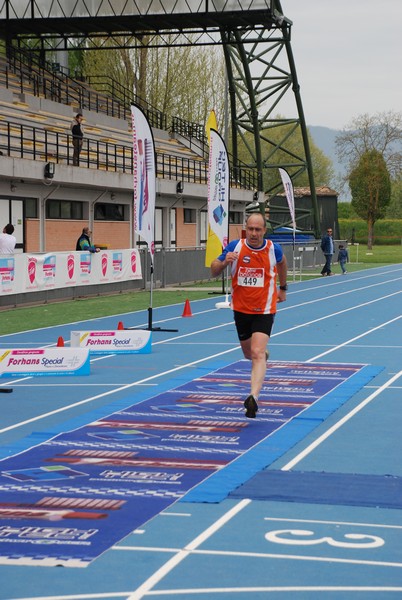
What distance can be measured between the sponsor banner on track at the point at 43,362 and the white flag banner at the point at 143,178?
595 centimetres

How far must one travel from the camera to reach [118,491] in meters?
8.67

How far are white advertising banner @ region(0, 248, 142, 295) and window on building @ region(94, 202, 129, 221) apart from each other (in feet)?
20.3

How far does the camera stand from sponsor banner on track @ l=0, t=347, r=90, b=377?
1558cm

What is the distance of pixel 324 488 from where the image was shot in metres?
8.69

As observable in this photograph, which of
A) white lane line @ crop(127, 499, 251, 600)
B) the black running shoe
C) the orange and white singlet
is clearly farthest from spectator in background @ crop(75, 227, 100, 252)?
white lane line @ crop(127, 499, 251, 600)

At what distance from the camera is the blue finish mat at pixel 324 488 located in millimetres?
8305

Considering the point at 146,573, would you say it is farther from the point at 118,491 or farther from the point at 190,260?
the point at 190,260

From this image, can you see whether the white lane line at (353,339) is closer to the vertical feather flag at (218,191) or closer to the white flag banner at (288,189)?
the vertical feather flag at (218,191)

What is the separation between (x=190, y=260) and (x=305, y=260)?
1692 centimetres

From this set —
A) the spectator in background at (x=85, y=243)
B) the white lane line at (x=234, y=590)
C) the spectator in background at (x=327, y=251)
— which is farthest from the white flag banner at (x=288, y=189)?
the white lane line at (x=234, y=590)

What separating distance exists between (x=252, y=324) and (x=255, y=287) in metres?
0.43

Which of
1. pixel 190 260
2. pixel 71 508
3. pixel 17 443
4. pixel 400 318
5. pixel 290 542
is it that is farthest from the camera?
pixel 190 260

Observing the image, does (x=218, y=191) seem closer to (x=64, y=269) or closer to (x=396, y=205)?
(x=64, y=269)

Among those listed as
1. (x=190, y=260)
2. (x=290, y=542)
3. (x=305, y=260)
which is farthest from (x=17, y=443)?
(x=305, y=260)
